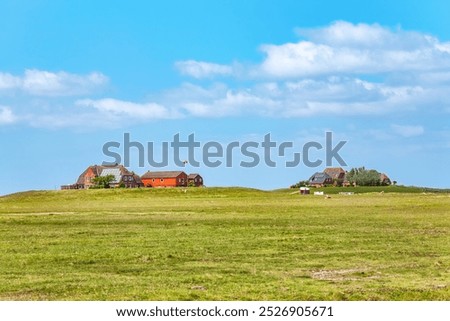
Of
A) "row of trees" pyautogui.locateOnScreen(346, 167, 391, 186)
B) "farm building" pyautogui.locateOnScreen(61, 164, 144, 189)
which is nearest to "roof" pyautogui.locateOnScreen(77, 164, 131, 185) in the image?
"farm building" pyautogui.locateOnScreen(61, 164, 144, 189)

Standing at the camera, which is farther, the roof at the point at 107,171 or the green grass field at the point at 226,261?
the roof at the point at 107,171

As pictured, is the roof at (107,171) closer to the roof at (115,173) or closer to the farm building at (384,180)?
the roof at (115,173)

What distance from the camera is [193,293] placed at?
19875 mm

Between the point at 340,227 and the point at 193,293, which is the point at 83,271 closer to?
the point at 193,293

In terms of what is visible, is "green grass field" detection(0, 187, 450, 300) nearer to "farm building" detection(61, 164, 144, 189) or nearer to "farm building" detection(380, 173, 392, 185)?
"farm building" detection(61, 164, 144, 189)

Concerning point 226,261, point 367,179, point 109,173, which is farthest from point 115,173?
point 226,261

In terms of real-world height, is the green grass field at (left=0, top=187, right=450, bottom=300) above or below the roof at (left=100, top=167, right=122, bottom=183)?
below

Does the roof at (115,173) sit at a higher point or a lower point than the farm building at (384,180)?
higher

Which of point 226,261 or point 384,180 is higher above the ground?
point 384,180

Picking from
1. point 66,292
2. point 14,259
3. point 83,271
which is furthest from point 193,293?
point 14,259

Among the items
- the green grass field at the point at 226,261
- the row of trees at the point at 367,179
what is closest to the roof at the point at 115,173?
the row of trees at the point at 367,179

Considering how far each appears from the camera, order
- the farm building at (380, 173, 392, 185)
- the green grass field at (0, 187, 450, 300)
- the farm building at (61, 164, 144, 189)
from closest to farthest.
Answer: the green grass field at (0, 187, 450, 300)
the farm building at (61, 164, 144, 189)
the farm building at (380, 173, 392, 185)

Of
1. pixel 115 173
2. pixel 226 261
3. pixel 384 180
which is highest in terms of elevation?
pixel 115 173

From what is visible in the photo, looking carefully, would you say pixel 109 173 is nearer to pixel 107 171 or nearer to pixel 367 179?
pixel 107 171
